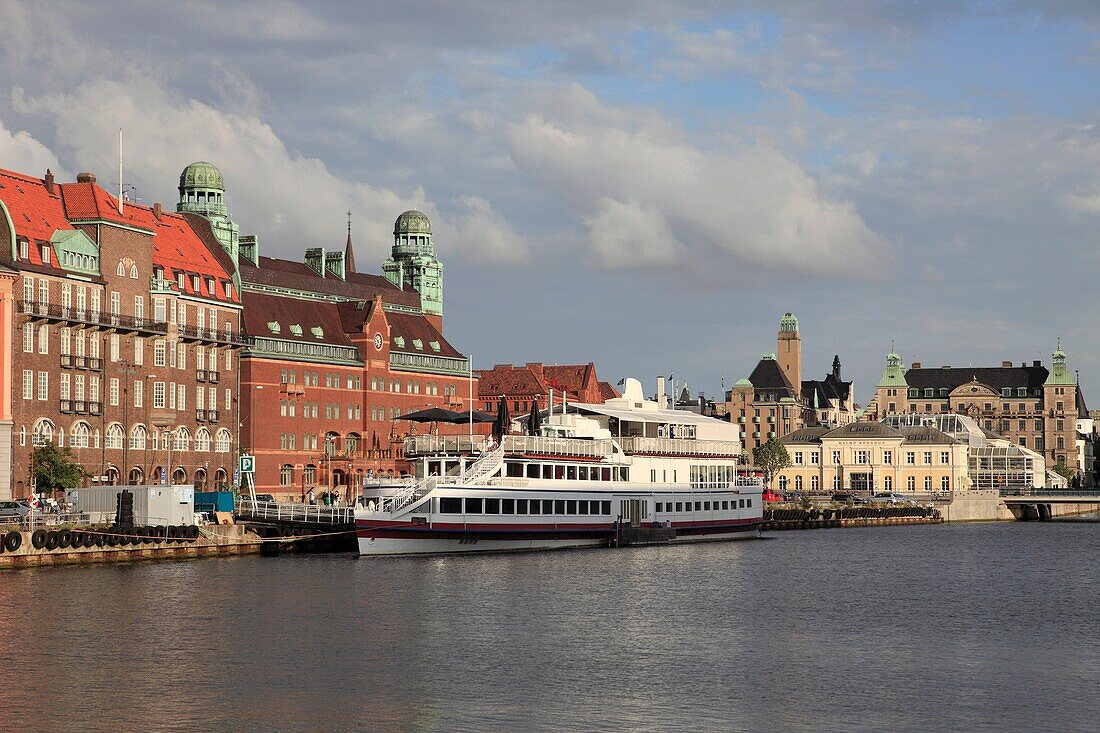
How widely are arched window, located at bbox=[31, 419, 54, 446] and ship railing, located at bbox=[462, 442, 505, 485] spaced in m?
40.3

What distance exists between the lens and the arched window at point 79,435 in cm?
12412

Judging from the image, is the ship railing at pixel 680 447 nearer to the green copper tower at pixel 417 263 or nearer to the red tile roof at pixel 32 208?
the red tile roof at pixel 32 208

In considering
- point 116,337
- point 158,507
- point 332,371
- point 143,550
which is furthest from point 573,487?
point 332,371

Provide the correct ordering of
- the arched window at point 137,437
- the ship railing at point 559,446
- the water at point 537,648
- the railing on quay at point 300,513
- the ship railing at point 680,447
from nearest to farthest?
the water at point 537,648 < the ship railing at point 559,446 < the railing on quay at point 300,513 < the ship railing at point 680,447 < the arched window at point 137,437

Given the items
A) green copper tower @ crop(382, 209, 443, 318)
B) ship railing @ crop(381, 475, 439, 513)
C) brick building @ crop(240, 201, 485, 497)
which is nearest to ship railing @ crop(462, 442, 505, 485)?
ship railing @ crop(381, 475, 439, 513)

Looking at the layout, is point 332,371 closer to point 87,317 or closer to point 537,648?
point 87,317

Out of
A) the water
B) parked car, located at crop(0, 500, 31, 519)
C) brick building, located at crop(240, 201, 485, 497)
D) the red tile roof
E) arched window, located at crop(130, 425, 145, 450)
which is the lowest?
the water

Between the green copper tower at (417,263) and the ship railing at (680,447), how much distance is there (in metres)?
75.6

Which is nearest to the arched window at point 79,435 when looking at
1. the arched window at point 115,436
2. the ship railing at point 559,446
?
the arched window at point 115,436

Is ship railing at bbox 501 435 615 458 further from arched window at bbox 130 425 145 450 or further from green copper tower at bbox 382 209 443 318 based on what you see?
green copper tower at bbox 382 209 443 318

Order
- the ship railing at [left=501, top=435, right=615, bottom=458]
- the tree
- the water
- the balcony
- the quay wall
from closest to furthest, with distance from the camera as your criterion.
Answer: the water < the quay wall < the ship railing at [left=501, top=435, right=615, bottom=458] < the tree < the balcony

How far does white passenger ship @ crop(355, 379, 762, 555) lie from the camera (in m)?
93.5

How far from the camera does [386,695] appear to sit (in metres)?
47.1

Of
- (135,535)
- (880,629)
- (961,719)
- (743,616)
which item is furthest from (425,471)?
(961,719)
